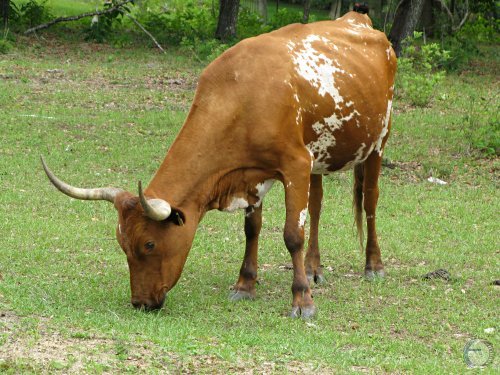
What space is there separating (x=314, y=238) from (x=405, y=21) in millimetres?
12651

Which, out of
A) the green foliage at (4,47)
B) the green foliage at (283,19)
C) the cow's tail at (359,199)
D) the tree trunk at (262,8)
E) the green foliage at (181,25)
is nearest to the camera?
the cow's tail at (359,199)

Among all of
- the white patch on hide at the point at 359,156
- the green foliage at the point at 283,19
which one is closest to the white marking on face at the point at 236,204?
the white patch on hide at the point at 359,156

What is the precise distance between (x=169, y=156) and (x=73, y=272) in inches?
74.9

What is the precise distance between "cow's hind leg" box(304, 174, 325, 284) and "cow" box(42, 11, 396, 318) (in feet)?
1.71

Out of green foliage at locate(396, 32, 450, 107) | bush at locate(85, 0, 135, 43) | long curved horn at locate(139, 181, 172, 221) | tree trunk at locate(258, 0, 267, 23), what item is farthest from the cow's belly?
tree trunk at locate(258, 0, 267, 23)

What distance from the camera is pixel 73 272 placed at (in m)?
9.47

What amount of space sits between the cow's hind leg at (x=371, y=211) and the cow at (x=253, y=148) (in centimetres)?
54

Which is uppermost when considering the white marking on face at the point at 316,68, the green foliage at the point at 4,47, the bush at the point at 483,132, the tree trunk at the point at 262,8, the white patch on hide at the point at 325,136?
the white marking on face at the point at 316,68

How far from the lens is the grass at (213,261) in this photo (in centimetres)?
680

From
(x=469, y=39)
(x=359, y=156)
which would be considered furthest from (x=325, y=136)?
(x=469, y=39)

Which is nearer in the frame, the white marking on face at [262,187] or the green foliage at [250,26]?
the white marking on face at [262,187]

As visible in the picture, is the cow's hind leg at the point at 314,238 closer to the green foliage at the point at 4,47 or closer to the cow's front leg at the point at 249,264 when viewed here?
the cow's front leg at the point at 249,264

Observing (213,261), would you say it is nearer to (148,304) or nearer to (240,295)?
(240,295)

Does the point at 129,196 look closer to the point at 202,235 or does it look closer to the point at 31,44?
the point at 202,235
